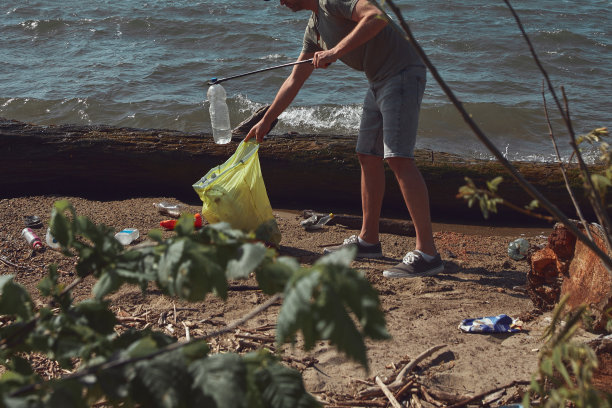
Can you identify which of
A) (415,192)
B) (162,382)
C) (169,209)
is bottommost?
(169,209)

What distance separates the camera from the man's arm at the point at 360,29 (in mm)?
3881

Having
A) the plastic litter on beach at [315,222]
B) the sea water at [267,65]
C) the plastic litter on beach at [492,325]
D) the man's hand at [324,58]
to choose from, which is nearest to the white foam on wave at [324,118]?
the sea water at [267,65]

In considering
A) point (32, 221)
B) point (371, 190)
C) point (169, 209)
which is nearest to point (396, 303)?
point (371, 190)

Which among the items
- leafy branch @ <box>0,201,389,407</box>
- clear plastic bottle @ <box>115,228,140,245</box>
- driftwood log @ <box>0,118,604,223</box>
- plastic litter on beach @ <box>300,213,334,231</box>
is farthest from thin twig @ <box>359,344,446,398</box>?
driftwood log @ <box>0,118,604,223</box>

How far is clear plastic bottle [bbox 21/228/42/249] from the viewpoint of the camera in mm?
4574

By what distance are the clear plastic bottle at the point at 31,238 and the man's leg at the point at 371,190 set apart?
2.42 m

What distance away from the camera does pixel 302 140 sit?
5.96 m

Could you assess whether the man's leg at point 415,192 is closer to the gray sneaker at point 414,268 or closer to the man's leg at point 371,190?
the gray sneaker at point 414,268

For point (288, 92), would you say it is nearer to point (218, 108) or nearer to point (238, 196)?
point (238, 196)

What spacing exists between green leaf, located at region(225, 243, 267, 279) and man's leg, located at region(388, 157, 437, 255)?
2912 mm

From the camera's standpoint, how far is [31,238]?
4648 millimetres

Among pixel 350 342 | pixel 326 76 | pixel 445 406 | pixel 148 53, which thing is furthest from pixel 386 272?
pixel 148 53

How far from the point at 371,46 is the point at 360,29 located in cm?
34

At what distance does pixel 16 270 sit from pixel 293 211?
2.56 metres
